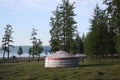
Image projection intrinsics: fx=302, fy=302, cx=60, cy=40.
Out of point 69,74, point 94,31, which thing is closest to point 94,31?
point 94,31

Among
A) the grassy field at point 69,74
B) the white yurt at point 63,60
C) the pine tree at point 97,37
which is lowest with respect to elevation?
the grassy field at point 69,74

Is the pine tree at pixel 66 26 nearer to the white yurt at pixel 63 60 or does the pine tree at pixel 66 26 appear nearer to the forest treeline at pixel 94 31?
the forest treeline at pixel 94 31

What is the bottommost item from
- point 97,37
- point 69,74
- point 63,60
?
point 69,74

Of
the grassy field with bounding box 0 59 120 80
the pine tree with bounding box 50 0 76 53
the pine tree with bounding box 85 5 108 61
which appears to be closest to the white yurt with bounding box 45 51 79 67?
the grassy field with bounding box 0 59 120 80

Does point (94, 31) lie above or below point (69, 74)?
above

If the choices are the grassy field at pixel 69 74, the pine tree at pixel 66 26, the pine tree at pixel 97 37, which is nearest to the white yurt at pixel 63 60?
the grassy field at pixel 69 74

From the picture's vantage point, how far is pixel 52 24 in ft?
254

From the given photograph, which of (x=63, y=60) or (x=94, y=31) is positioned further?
(x=94, y=31)

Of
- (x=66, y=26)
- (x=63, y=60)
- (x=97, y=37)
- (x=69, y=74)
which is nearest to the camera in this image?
(x=69, y=74)

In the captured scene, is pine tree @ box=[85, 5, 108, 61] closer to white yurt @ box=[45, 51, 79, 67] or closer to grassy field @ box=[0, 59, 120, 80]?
white yurt @ box=[45, 51, 79, 67]

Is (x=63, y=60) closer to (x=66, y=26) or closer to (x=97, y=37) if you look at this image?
(x=97, y=37)

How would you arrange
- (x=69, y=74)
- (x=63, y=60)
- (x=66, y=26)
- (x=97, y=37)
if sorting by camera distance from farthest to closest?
(x=66, y=26)
(x=97, y=37)
(x=63, y=60)
(x=69, y=74)

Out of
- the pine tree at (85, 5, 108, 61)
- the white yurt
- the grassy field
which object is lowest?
the grassy field

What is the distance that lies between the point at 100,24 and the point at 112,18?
1858cm
